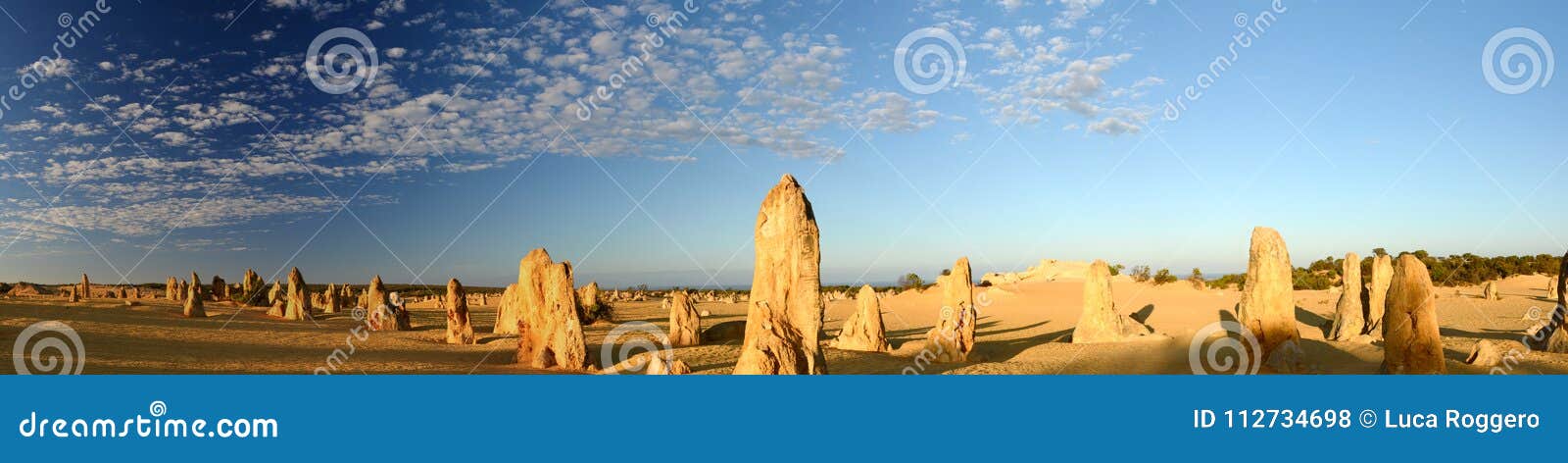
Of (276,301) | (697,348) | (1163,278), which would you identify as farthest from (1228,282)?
(276,301)

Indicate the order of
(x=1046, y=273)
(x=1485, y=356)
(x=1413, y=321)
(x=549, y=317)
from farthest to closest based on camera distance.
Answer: (x=1046, y=273)
(x=549, y=317)
(x=1485, y=356)
(x=1413, y=321)

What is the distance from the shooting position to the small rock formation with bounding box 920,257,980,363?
22.4 m

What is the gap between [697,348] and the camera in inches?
982

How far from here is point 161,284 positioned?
111812mm

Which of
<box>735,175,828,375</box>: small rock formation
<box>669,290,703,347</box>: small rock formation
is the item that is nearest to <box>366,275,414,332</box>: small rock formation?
<box>669,290,703,347</box>: small rock formation

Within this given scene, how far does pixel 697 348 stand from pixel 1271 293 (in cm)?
1503

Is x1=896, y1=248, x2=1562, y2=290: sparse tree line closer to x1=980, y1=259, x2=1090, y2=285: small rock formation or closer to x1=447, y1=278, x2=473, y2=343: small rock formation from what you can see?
x1=980, y1=259, x2=1090, y2=285: small rock formation

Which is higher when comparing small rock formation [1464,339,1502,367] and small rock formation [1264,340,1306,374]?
small rock formation [1264,340,1306,374]

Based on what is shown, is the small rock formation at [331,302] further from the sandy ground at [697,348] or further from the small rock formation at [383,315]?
the small rock formation at [383,315]

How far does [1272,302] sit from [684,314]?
1625 cm

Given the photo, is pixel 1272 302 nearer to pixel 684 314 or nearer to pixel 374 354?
pixel 684 314

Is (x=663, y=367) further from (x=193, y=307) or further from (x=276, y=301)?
(x=276, y=301)

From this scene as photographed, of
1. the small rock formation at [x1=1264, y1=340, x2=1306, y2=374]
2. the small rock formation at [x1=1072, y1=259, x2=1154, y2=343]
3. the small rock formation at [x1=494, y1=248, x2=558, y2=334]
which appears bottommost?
the small rock formation at [x1=1264, y1=340, x2=1306, y2=374]

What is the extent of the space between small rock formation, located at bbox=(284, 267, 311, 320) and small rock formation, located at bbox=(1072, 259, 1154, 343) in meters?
32.1
